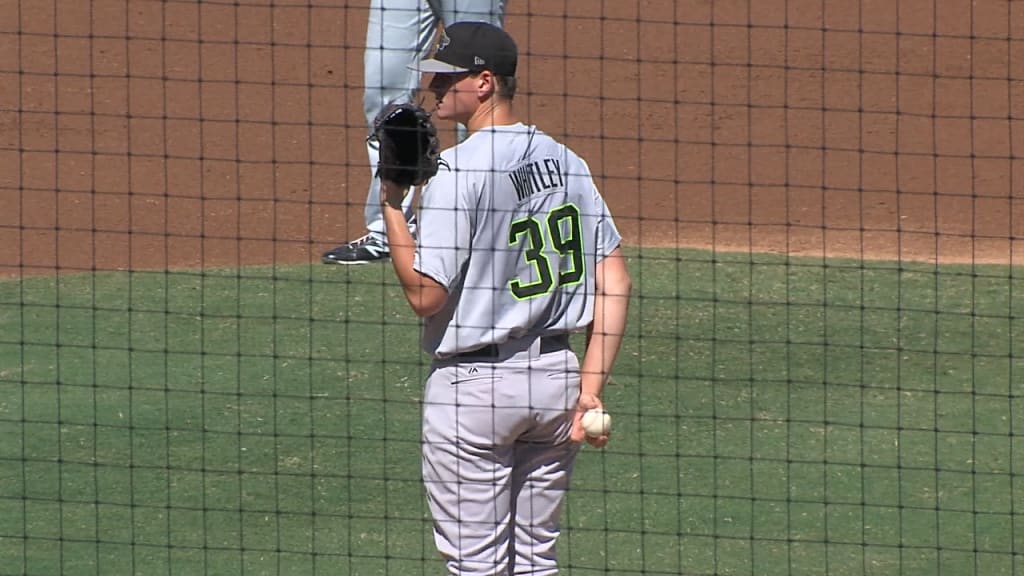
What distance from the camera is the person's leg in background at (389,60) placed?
28.0ft

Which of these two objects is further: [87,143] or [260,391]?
[87,143]

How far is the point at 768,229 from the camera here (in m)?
10.4

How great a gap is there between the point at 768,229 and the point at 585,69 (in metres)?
2.62

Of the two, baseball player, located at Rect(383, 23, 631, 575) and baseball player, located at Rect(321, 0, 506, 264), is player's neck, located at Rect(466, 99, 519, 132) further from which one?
baseball player, located at Rect(321, 0, 506, 264)

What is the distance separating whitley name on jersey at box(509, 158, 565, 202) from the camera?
4430mm

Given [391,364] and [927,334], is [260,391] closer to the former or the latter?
[391,364]

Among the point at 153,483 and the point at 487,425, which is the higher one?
the point at 487,425

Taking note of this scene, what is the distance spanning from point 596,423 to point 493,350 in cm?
32

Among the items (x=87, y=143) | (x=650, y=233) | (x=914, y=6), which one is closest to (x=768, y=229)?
(x=650, y=233)

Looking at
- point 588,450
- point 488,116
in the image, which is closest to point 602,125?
point 588,450

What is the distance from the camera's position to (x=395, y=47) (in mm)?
8664

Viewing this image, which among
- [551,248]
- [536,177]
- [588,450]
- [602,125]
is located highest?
[536,177]

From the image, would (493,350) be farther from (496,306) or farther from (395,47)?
(395,47)

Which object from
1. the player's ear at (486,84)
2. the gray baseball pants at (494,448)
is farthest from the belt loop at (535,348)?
the player's ear at (486,84)
